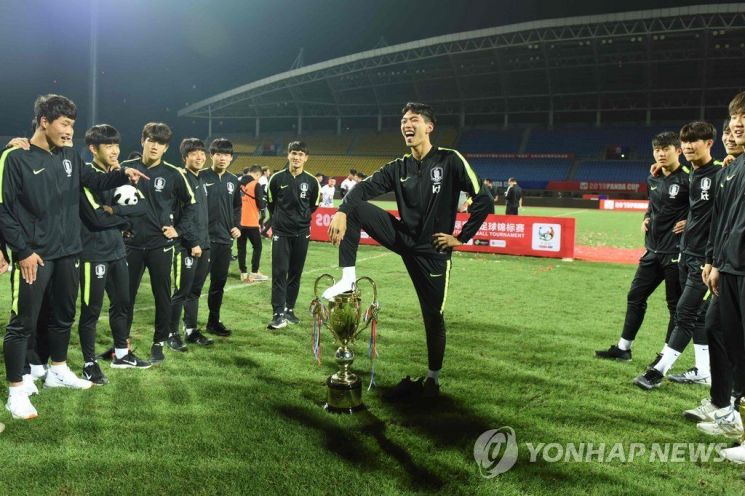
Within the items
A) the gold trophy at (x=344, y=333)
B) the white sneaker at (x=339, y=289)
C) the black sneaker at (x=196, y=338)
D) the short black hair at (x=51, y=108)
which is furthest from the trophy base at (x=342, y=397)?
the short black hair at (x=51, y=108)

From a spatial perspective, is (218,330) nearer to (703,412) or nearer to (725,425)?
(703,412)

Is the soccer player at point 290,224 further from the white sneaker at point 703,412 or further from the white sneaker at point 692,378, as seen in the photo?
the white sneaker at point 703,412

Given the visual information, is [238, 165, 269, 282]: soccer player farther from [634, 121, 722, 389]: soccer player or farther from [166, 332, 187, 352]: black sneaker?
[634, 121, 722, 389]: soccer player

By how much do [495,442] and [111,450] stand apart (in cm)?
252

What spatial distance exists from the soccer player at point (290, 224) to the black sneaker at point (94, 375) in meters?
2.35

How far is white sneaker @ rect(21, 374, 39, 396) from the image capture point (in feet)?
14.0

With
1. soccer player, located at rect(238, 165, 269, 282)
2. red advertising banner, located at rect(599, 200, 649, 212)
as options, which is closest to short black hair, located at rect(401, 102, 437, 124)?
soccer player, located at rect(238, 165, 269, 282)

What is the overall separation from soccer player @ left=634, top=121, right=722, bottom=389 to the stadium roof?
31.3 m

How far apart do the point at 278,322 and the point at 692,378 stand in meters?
4.54

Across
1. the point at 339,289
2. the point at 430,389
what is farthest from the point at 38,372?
the point at 430,389

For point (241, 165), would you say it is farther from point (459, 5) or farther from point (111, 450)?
point (111, 450)

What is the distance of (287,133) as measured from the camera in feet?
181

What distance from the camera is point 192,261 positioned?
572 centimetres

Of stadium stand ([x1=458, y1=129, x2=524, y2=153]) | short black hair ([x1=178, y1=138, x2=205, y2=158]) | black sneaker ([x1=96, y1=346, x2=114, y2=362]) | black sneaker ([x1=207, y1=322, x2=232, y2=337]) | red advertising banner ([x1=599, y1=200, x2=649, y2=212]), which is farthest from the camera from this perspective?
stadium stand ([x1=458, y1=129, x2=524, y2=153])
